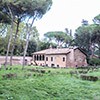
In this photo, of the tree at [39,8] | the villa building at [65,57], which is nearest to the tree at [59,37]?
the villa building at [65,57]

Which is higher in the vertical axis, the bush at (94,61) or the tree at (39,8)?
the tree at (39,8)

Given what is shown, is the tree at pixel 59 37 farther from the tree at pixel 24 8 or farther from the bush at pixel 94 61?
the tree at pixel 24 8

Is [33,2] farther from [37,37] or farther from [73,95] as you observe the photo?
[37,37]

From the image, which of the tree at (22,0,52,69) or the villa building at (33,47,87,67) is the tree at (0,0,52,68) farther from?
the villa building at (33,47,87,67)

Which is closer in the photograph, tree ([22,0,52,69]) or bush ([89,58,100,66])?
tree ([22,0,52,69])

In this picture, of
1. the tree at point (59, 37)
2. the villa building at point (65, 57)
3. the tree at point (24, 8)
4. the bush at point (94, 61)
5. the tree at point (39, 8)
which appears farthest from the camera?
the tree at point (59, 37)

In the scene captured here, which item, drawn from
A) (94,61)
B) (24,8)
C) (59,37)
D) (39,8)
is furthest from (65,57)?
(59,37)

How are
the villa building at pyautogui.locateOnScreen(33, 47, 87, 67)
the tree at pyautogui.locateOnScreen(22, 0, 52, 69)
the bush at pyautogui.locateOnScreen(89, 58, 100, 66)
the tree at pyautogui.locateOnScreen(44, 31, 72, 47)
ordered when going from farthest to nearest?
the tree at pyautogui.locateOnScreen(44, 31, 72, 47) → the bush at pyautogui.locateOnScreen(89, 58, 100, 66) → the villa building at pyautogui.locateOnScreen(33, 47, 87, 67) → the tree at pyautogui.locateOnScreen(22, 0, 52, 69)

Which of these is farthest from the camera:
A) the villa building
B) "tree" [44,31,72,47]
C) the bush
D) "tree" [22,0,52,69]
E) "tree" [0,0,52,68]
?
"tree" [44,31,72,47]

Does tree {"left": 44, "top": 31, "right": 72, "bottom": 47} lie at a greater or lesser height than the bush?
greater

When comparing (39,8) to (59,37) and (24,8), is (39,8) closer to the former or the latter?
(24,8)

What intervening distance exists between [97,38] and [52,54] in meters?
9.60

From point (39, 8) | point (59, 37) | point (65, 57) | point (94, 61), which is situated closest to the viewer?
point (39, 8)

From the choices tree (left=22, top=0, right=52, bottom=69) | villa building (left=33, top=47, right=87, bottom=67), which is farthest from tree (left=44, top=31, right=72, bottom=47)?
tree (left=22, top=0, right=52, bottom=69)
